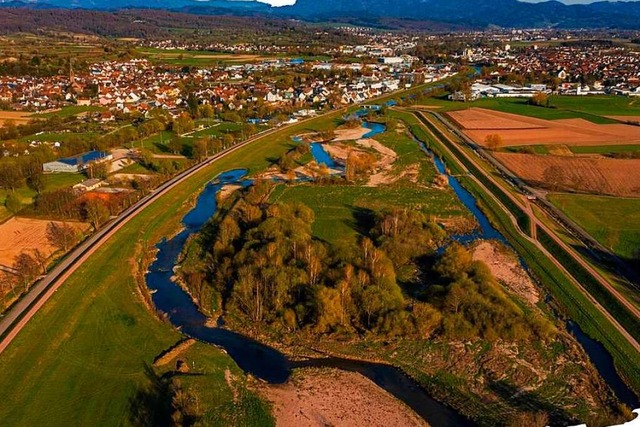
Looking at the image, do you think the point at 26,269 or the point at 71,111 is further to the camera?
the point at 71,111

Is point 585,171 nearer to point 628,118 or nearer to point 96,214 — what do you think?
point 628,118

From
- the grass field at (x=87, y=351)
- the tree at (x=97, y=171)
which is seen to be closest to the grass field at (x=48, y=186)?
the tree at (x=97, y=171)

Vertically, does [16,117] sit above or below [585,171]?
below

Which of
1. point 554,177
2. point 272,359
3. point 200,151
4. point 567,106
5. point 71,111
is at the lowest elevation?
point 272,359

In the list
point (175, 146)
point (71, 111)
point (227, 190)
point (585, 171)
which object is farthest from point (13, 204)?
point (585, 171)

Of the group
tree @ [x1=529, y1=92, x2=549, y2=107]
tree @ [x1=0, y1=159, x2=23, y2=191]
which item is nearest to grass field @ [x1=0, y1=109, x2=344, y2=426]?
tree @ [x1=0, y1=159, x2=23, y2=191]

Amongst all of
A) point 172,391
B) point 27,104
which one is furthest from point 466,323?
point 27,104

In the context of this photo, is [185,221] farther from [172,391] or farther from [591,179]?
[591,179]
